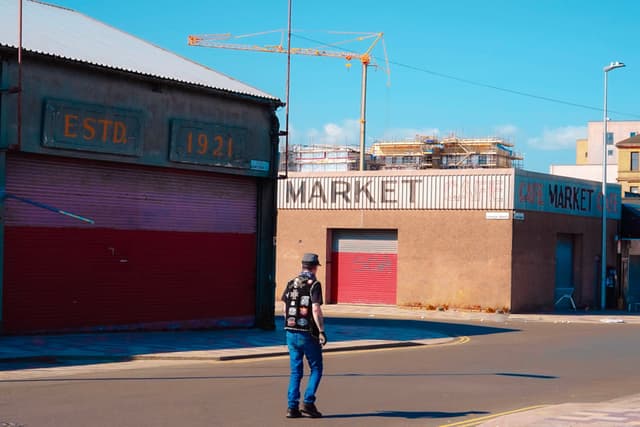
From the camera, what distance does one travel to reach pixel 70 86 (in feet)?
67.3

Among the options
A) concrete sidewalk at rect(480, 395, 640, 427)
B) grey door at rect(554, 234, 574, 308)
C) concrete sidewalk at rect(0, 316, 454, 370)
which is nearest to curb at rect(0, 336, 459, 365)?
concrete sidewalk at rect(0, 316, 454, 370)

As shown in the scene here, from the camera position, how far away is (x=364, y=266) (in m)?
40.2

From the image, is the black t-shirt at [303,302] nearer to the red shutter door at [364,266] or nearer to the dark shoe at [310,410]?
the dark shoe at [310,410]

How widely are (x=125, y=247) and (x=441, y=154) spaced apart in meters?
53.7

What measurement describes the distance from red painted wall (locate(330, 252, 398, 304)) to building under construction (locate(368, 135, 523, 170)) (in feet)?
103

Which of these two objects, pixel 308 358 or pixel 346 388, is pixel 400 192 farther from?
pixel 308 358

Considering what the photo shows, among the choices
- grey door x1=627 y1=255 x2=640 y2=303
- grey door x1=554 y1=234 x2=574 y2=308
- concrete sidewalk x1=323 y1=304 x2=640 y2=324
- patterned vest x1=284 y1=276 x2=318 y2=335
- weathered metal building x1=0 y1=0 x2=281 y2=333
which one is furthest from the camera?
grey door x1=627 y1=255 x2=640 y2=303

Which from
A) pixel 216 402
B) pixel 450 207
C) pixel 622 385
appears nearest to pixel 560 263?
pixel 450 207

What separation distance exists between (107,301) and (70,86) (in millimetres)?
4867

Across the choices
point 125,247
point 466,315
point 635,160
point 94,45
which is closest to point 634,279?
point 466,315

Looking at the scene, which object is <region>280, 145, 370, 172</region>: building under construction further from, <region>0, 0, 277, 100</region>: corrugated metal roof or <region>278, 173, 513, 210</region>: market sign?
<region>0, 0, 277, 100</region>: corrugated metal roof

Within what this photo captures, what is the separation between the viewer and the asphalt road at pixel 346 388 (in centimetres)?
1107

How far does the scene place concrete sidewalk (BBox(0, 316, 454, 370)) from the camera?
17.2 m

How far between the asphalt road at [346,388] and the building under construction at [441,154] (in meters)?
51.1
